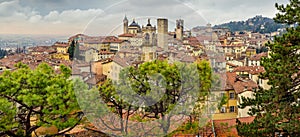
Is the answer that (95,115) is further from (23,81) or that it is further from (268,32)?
(268,32)

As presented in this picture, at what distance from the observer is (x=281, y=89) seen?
621cm

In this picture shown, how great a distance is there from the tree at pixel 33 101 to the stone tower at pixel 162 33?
87.0 inches

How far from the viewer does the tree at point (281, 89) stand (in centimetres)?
600

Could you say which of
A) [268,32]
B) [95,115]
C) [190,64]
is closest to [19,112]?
[95,115]

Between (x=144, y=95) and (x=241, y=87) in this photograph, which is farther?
(x=241, y=87)

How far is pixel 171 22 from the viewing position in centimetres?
620

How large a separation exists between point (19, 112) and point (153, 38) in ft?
11.8

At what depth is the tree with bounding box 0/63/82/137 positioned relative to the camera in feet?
16.2

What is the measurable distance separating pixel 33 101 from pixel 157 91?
6.65 ft

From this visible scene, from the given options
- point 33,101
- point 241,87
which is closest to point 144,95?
point 33,101

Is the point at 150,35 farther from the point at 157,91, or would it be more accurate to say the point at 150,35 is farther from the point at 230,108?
the point at 230,108

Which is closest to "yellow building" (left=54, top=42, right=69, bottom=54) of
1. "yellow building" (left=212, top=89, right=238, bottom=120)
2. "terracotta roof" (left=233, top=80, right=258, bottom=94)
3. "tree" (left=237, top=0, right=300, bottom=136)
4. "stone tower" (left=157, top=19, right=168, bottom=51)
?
"terracotta roof" (left=233, top=80, right=258, bottom=94)

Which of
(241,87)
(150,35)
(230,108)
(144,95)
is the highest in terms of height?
(150,35)

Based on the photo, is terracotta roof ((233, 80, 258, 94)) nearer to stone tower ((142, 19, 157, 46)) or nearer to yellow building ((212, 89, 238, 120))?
yellow building ((212, 89, 238, 120))
